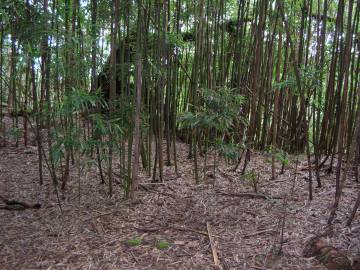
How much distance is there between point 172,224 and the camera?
2.84 metres

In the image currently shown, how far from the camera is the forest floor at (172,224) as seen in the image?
7.70 feet

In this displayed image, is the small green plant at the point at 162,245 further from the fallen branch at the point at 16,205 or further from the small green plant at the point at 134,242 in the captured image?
the fallen branch at the point at 16,205

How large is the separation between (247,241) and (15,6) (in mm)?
2356

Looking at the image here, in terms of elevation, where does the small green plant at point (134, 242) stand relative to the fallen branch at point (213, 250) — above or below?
below

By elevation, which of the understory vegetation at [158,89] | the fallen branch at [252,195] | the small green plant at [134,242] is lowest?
the small green plant at [134,242]

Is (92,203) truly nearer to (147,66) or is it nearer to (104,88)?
(147,66)

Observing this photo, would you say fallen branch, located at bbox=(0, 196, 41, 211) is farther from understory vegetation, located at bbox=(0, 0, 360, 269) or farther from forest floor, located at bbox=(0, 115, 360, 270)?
understory vegetation, located at bbox=(0, 0, 360, 269)

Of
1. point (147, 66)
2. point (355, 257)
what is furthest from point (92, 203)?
point (355, 257)

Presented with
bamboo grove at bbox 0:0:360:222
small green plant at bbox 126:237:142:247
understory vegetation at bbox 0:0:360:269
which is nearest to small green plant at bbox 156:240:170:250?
understory vegetation at bbox 0:0:360:269

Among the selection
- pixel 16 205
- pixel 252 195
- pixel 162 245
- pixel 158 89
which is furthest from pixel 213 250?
pixel 16 205

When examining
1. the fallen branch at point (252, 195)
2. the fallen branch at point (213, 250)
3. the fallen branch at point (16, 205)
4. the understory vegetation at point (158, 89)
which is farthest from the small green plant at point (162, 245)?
the fallen branch at point (16, 205)

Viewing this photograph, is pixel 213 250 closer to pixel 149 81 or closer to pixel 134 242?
pixel 134 242

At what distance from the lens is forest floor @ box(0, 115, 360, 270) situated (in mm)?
2348

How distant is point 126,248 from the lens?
2523mm
